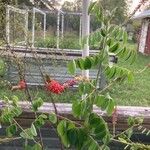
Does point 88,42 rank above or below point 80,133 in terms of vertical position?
above

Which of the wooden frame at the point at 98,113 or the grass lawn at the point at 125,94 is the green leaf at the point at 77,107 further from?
the grass lawn at the point at 125,94

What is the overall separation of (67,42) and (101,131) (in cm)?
1825

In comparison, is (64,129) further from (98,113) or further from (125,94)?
(125,94)

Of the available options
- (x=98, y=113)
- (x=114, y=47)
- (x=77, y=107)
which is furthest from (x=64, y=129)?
(x=98, y=113)

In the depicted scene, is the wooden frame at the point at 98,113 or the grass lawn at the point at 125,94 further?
the grass lawn at the point at 125,94

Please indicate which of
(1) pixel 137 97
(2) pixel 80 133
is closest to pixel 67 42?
(1) pixel 137 97

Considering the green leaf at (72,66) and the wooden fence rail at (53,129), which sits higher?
the green leaf at (72,66)

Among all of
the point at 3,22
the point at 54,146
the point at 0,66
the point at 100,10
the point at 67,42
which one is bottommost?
the point at 67,42

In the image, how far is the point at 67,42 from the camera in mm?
20047

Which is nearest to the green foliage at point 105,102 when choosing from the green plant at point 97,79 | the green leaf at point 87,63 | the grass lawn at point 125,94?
the green plant at point 97,79

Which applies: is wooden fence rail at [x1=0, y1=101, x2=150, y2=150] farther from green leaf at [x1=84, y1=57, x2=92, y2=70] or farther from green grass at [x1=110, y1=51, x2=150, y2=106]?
green grass at [x1=110, y1=51, x2=150, y2=106]

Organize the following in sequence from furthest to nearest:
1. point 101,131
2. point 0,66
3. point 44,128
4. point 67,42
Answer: point 67,42
point 44,128
point 0,66
point 101,131

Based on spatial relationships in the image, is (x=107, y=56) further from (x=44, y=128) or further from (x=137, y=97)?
(x=137, y=97)

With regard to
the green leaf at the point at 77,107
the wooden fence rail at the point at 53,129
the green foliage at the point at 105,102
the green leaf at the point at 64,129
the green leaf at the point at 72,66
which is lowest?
the wooden fence rail at the point at 53,129
